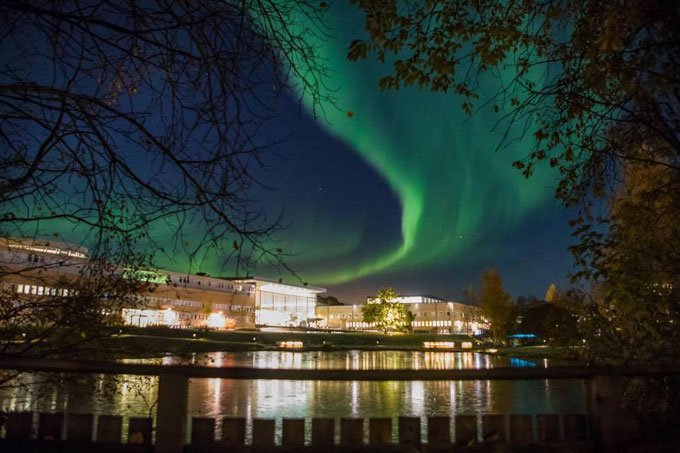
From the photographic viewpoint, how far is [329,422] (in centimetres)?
487

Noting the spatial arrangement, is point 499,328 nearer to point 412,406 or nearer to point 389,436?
point 412,406

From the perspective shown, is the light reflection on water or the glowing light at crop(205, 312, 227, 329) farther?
the glowing light at crop(205, 312, 227, 329)

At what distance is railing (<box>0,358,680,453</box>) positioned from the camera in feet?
15.0

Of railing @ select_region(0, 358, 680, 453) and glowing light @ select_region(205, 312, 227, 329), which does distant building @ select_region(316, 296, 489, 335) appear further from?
railing @ select_region(0, 358, 680, 453)

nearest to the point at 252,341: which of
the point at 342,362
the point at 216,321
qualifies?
the point at 342,362

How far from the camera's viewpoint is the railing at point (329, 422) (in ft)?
15.0

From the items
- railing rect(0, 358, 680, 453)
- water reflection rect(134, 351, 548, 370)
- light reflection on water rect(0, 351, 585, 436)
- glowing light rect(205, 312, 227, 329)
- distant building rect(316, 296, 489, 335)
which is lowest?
light reflection on water rect(0, 351, 585, 436)

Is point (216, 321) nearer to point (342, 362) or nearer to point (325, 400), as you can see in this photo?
point (342, 362)

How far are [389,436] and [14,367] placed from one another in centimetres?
347

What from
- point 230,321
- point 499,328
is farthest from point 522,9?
point 230,321

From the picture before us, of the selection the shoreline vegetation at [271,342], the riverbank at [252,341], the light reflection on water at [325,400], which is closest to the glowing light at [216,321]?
the riverbank at [252,341]

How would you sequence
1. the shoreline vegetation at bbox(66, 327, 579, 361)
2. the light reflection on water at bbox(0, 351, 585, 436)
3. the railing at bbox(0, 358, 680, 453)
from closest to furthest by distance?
the railing at bbox(0, 358, 680, 453), the light reflection on water at bbox(0, 351, 585, 436), the shoreline vegetation at bbox(66, 327, 579, 361)

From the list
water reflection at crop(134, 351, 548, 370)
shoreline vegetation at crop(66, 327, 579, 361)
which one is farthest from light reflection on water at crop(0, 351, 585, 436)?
shoreline vegetation at crop(66, 327, 579, 361)

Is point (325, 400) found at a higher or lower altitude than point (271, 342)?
lower
